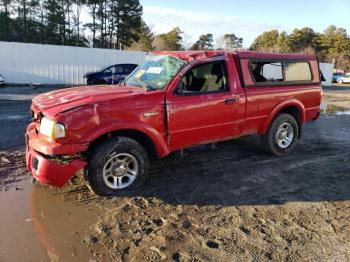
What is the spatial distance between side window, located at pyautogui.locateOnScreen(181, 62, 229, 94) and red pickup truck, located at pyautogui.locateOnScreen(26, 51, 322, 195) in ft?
0.05

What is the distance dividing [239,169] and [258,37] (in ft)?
210

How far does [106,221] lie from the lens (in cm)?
429

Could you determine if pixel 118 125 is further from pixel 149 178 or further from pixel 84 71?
pixel 84 71

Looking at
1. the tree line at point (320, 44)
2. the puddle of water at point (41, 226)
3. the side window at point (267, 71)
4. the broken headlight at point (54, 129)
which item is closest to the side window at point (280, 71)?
the side window at point (267, 71)

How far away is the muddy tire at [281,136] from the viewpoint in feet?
22.3

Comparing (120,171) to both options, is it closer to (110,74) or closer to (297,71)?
(297,71)

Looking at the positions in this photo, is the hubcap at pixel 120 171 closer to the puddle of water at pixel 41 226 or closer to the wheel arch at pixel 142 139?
the wheel arch at pixel 142 139

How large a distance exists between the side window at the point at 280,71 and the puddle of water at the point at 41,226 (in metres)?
3.63

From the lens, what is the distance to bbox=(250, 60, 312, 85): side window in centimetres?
638

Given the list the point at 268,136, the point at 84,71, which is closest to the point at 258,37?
the point at 84,71

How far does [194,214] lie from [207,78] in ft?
7.60

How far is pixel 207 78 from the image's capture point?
5863mm

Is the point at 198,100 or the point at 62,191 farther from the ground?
the point at 198,100

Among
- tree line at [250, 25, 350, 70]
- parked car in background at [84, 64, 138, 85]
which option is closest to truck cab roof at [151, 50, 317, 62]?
→ parked car in background at [84, 64, 138, 85]
